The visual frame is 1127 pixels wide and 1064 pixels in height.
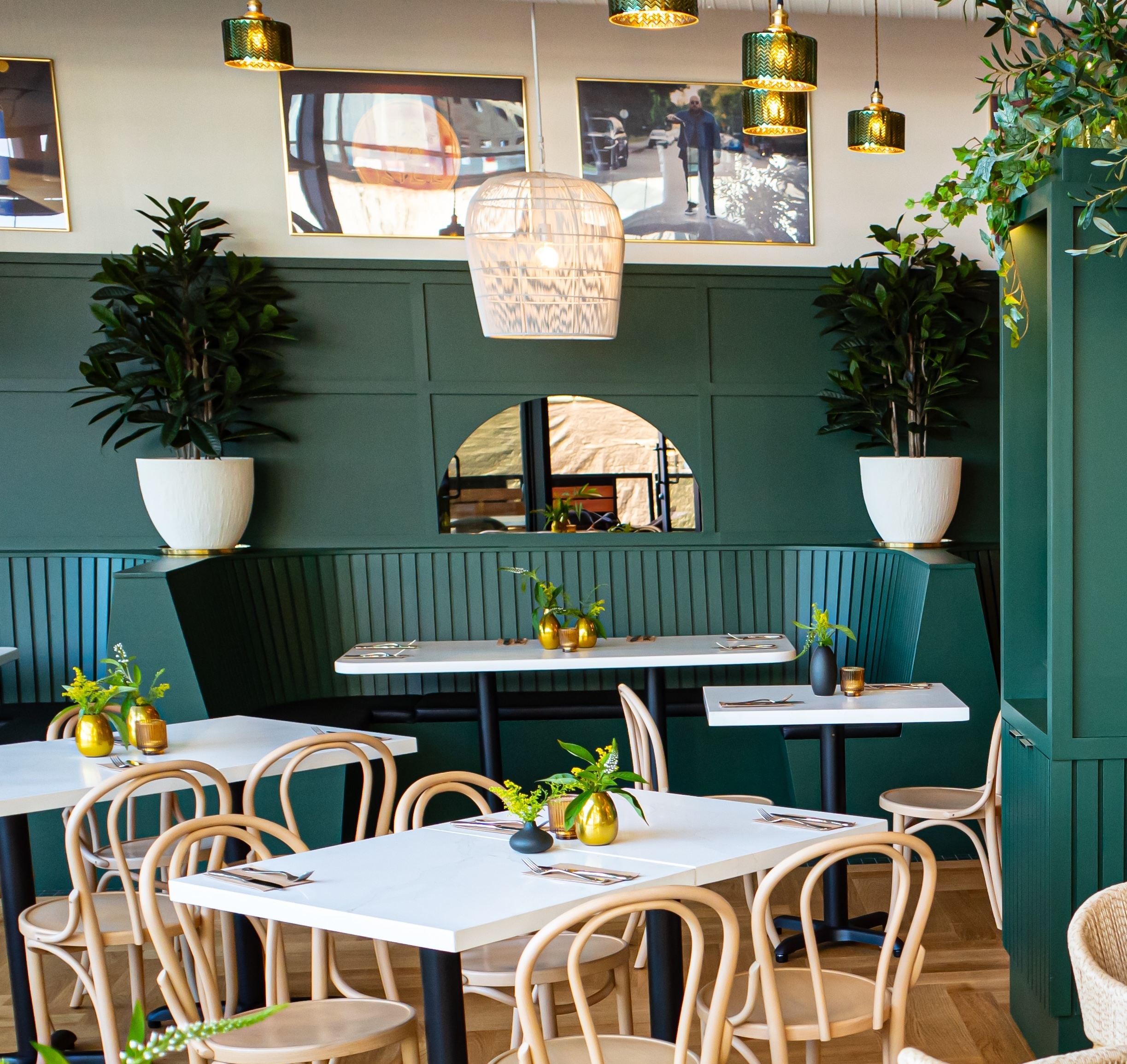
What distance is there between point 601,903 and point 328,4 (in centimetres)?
520

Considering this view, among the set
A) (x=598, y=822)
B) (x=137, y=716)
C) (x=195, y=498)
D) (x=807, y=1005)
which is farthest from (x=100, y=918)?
(x=195, y=498)

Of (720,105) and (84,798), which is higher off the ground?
(720,105)

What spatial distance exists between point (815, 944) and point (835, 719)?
57.4 inches

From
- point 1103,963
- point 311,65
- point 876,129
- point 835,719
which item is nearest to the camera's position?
point 1103,963

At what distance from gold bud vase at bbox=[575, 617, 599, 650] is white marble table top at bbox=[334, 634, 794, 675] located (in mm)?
32

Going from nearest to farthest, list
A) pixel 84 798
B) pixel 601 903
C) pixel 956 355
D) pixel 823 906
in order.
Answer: pixel 601 903, pixel 84 798, pixel 823 906, pixel 956 355

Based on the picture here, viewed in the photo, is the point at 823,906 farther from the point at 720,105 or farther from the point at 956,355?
the point at 720,105

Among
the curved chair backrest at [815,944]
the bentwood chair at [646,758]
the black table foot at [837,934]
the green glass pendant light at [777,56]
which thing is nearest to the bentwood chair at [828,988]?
the curved chair backrest at [815,944]

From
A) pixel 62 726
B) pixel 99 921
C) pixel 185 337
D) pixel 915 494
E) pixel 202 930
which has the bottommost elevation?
pixel 99 921

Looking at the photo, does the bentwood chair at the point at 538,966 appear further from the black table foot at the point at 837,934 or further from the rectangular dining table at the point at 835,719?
the rectangular dining table at the point at 835,719

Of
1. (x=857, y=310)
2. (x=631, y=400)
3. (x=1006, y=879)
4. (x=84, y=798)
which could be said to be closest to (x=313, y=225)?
(x=631, y=400)

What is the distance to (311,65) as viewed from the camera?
5746mm

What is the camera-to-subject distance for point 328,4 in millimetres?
5742

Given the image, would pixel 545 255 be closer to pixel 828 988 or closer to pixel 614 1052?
pixel 828 988
